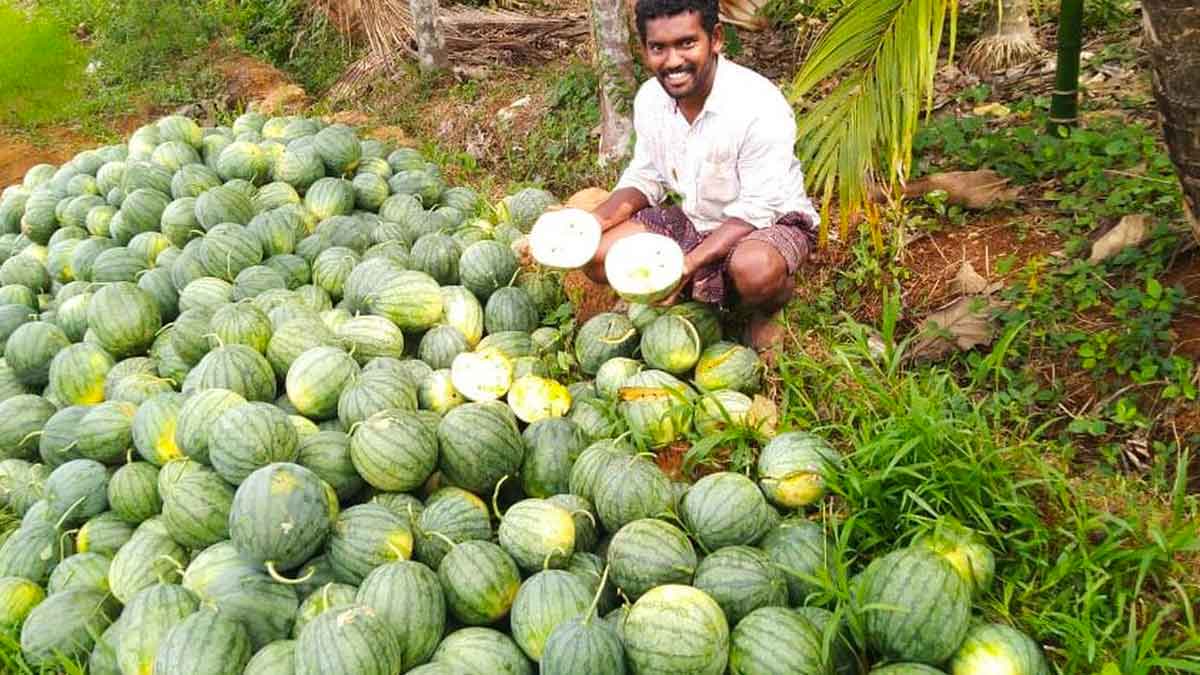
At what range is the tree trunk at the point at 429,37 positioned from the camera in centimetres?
770

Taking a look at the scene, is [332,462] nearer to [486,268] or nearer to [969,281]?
[486,268]

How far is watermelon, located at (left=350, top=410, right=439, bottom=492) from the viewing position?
3064mm

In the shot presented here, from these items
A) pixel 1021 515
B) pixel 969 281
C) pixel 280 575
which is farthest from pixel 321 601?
pixel 969 281

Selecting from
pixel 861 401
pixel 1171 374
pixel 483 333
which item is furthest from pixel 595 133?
pixel 1171 374

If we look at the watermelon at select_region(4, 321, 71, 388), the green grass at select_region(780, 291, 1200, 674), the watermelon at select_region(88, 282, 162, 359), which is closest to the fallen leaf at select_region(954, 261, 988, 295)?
the green grass at select_region(780, 291, 1200, 674)

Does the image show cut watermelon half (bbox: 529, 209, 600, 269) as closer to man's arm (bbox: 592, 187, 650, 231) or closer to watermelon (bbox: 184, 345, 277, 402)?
man's arm (bbox: 592, 187, 650, 231)

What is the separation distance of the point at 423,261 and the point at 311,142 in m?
1.49

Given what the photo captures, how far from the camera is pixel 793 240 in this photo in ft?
12.4

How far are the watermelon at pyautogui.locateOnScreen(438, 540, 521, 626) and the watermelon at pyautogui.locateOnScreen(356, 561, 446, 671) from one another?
2.2 inches

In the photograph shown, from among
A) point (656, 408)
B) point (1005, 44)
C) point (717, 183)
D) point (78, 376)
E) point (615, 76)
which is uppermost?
point (615, 76)

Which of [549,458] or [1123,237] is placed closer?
[549,458]

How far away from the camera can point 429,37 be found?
7.76 m

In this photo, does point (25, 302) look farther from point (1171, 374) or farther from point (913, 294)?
point (1171, 374)

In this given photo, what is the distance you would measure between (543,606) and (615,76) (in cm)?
376
